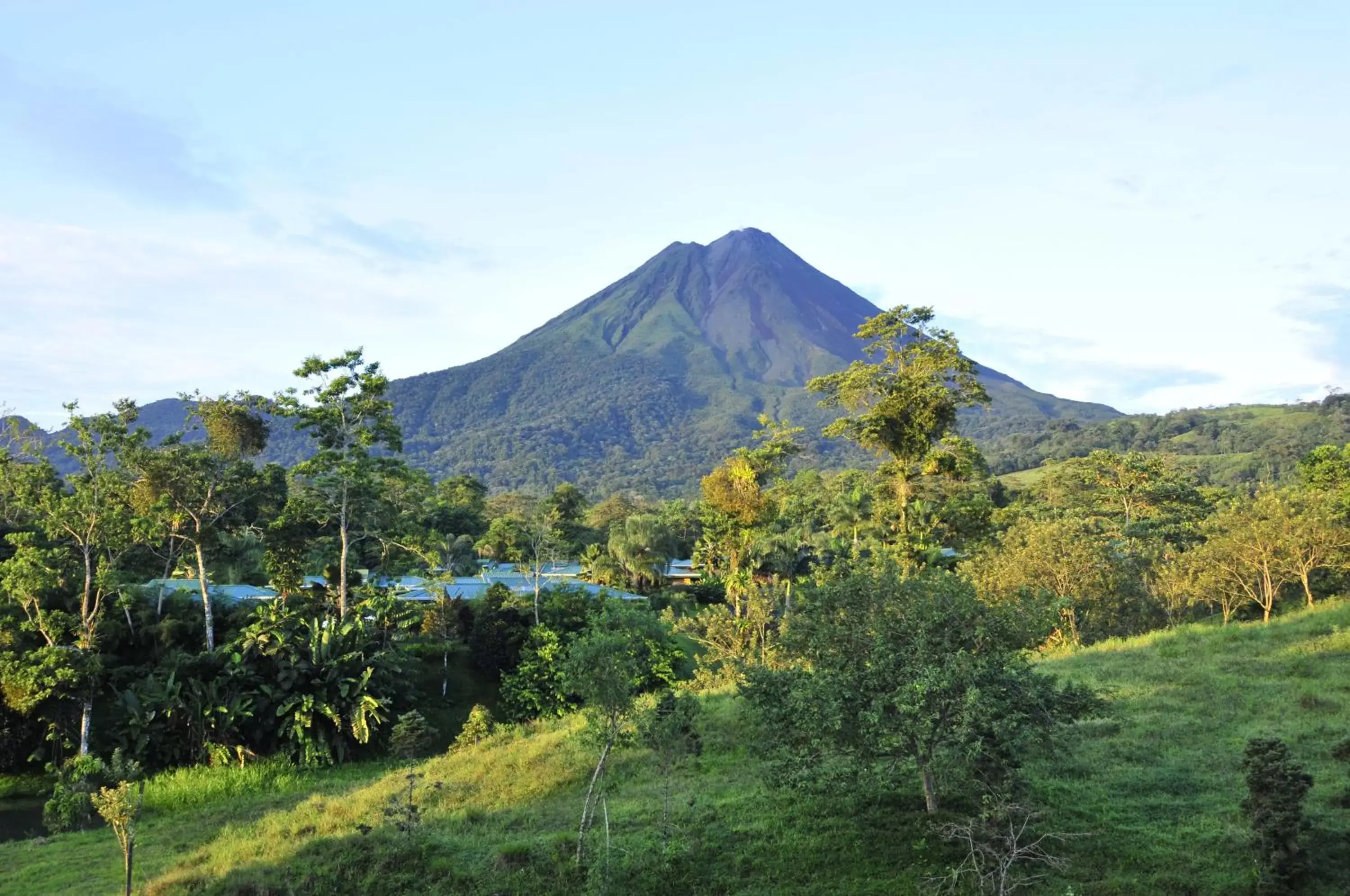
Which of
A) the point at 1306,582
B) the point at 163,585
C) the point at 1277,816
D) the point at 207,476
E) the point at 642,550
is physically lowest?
the point at 1277,816

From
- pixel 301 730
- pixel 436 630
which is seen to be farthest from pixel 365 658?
pixel 436 630

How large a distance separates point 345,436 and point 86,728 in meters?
9.33

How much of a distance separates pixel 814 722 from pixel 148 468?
66.3 ft

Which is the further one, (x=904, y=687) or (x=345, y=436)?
(x=345, y=436)

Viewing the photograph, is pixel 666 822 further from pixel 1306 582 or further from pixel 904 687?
pixel 1306 582

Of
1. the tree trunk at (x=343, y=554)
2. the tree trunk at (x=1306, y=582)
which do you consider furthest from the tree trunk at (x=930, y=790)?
the tree trunk at (x=1306, y=582)

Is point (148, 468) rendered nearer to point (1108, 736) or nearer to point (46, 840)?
point (46, 840)

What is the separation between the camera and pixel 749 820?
11.7m

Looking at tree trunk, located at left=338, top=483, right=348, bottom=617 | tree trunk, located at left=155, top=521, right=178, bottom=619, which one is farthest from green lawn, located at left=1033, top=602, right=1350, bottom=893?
tree trunk, located at left=155, top=521, right=178, bottom=619

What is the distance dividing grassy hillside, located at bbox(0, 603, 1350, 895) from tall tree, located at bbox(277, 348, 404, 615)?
8214 mm

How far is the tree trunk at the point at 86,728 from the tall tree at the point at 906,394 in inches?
762

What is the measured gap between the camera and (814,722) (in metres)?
9.31

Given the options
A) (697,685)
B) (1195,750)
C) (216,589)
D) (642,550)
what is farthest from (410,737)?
(642,550)

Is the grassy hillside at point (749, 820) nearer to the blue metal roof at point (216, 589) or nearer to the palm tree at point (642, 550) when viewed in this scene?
the blue metal roof at point (216, 589)
